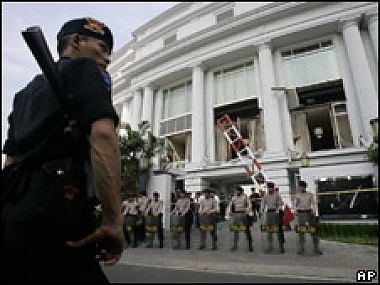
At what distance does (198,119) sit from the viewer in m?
17.7

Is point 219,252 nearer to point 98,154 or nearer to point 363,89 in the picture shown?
point 98,154

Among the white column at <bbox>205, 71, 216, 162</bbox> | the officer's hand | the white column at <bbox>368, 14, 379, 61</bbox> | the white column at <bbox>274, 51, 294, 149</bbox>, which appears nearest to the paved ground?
the officer's hand

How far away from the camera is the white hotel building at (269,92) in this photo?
13.2 meters

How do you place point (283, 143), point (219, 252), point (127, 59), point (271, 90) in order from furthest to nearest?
point (127, 59) → point (271, 90) → point (283, 143) → point (219, 252)

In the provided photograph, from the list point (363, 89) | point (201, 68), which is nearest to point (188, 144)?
point (201, 68)

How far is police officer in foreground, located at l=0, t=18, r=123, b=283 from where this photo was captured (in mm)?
875

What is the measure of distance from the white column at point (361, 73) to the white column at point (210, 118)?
28.0ft

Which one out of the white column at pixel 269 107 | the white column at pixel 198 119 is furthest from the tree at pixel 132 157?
the white column at pixel 269 107

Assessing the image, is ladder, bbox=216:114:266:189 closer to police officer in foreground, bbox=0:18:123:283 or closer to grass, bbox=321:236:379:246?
grass, bbox=321:236:379:246

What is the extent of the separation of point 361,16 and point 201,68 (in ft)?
33.1

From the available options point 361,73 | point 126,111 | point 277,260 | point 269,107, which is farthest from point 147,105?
point 277,260

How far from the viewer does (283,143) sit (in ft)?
48.2

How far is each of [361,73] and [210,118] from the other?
9147 mm

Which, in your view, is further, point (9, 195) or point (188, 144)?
point (188, 144)
